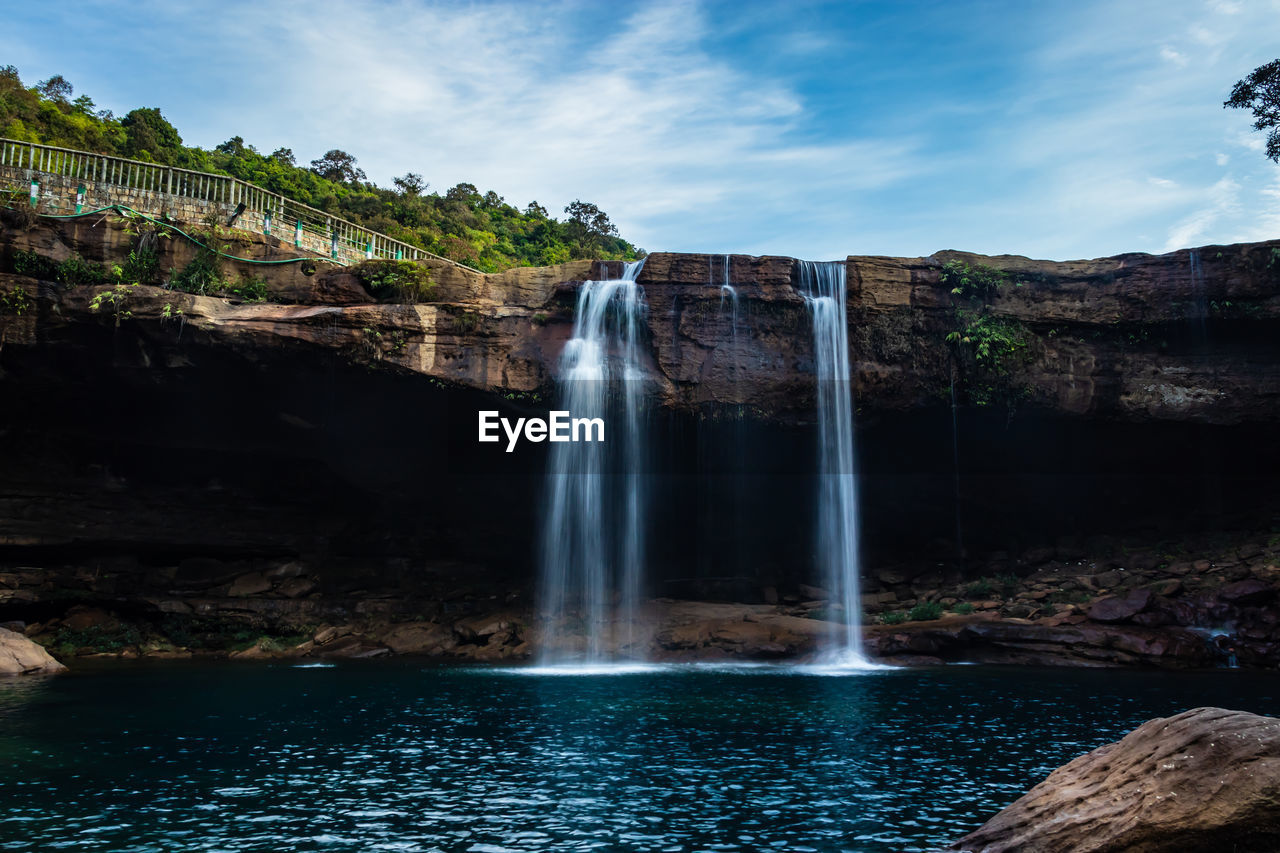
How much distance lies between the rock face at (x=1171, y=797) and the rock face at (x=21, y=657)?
20.9 metres

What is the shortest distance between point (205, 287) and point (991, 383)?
833 inches

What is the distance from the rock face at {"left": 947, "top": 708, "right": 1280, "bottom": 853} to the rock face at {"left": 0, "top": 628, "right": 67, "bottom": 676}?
20.9 m

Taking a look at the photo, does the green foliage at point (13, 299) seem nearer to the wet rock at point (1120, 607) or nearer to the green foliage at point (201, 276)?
the green foliage at point (201, 276)

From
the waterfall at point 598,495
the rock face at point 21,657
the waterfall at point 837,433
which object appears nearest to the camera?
the rock face at point 21,657

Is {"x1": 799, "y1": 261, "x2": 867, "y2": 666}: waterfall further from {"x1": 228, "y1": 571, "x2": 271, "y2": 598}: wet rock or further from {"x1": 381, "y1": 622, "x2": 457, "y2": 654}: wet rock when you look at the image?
{"x1": 228, "y1": 571, "x2": 271, "y2": 598}: wet rock

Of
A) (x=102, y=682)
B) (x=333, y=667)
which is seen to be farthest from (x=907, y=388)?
(x=102, y=682)

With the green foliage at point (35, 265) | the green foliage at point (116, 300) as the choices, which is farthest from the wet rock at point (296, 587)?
the green foliage at point (35, 265)

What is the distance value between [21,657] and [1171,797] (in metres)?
22.9

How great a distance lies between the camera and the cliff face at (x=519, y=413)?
2195cm

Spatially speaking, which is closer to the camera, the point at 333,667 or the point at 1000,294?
the point at 333,667

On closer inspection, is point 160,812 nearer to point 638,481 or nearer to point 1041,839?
point 1041,839

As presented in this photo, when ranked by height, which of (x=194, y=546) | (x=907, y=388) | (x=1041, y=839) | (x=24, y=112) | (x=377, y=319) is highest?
(x=24, y=112)

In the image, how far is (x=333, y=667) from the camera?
70.1 ft

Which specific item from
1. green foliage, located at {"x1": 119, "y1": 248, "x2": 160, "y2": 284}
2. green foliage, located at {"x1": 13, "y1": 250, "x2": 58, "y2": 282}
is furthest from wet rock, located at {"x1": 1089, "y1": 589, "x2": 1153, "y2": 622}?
green foliage, located at {"x1": 13, "y1": 250, "x2": 58, "y2": 282}
